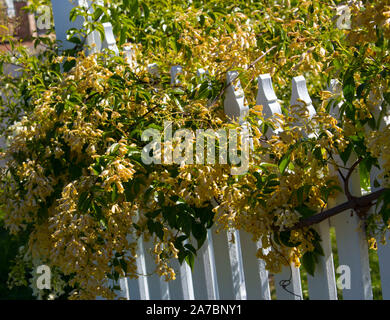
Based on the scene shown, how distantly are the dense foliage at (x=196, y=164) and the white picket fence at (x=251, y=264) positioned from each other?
55mm

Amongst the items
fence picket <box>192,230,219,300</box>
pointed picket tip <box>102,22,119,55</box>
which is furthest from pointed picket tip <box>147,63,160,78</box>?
fence picket <box>192,230,219,300</box>

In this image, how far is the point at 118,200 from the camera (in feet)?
6.32

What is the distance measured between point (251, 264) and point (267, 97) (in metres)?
0.66

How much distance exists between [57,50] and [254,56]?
3.01 ft

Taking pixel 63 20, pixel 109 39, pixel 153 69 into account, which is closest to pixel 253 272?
pixel 153 69

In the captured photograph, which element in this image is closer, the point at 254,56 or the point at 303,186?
the point at 303,186

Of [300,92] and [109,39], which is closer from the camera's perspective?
[300,92]

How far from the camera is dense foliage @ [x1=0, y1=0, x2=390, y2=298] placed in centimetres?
175

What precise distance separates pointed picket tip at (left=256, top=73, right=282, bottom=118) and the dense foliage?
0.04 meters

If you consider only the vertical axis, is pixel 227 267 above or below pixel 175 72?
below

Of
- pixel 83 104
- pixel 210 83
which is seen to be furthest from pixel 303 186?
pixel 83 104

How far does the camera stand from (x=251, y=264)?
2277mm

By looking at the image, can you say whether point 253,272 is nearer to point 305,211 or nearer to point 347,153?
point 305,211
